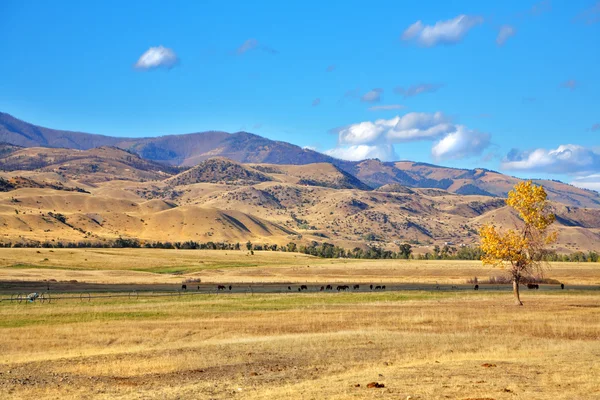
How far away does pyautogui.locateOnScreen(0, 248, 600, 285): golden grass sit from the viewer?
10169cm

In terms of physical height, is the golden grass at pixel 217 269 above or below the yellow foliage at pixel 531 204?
below

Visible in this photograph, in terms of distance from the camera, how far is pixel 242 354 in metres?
31.1

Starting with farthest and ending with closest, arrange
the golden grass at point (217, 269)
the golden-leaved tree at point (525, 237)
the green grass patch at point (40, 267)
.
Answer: the green grass patch at point (40, 267), the golden grass at point (217, 269), the golden-leaved tree at point (525, 237)

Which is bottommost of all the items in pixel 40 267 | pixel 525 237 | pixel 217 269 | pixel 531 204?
pixel 40 267

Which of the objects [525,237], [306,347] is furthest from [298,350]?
[525,237]

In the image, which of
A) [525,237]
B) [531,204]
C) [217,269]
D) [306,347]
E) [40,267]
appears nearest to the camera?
[306,347]

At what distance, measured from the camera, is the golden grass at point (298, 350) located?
71.9 ft

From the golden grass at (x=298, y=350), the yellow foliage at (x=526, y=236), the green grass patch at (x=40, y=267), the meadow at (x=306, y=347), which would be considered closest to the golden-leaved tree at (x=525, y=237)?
the yellow foliage at (x=526, y=236)

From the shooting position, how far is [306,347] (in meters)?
32.7

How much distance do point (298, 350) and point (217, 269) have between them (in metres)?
87.1

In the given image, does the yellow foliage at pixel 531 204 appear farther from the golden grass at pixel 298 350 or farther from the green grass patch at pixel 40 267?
the green grass patch at pixel 40 267

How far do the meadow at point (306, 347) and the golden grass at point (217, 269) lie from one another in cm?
3444

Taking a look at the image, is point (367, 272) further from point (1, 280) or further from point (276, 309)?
point (276, 309)

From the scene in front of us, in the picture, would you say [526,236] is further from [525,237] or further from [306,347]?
[306,347]
